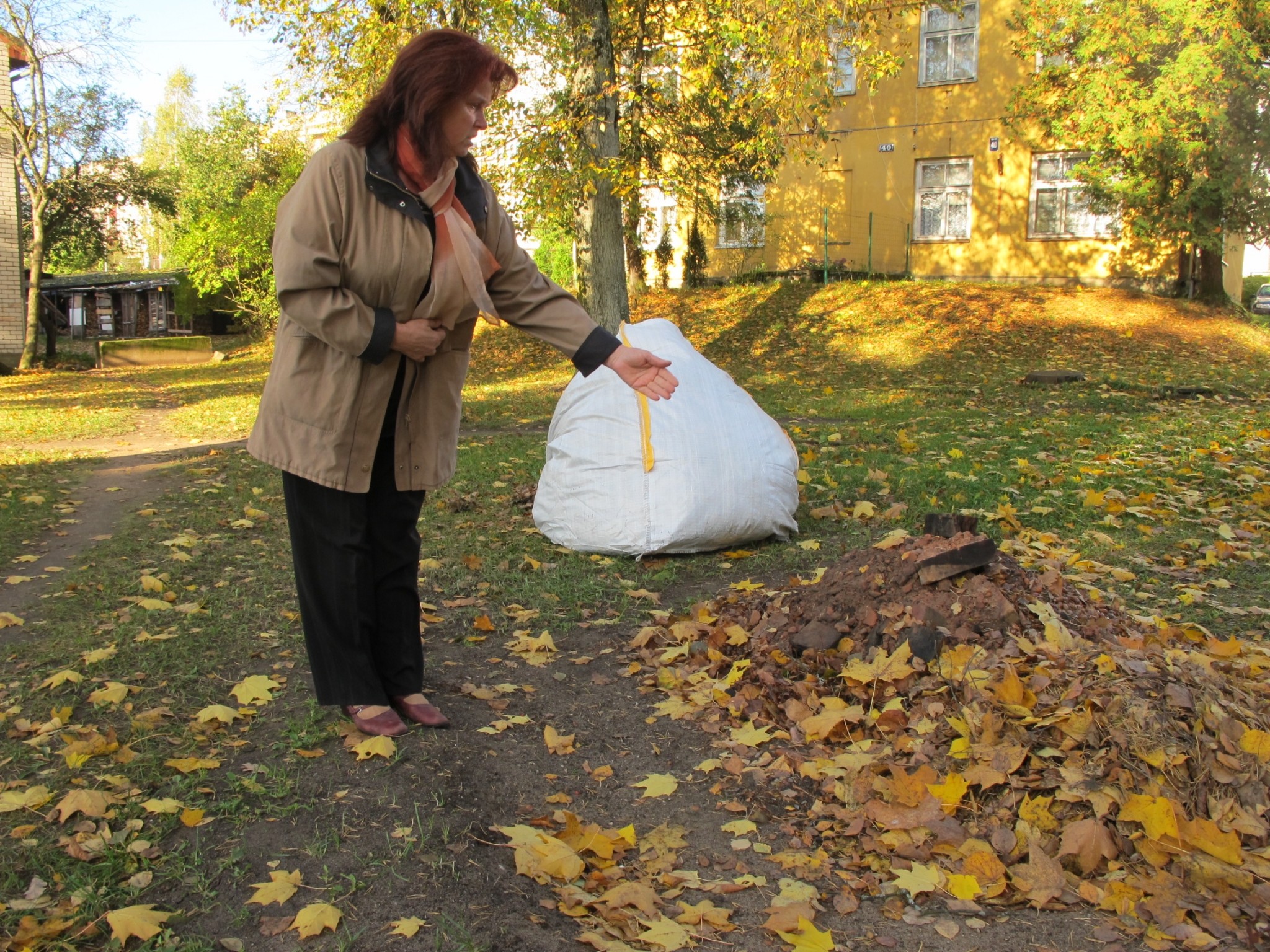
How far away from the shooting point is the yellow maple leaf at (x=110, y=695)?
355 cm

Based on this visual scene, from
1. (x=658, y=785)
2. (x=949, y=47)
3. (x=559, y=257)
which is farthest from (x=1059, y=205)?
(x=658, y=785)

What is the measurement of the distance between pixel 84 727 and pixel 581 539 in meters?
2.74

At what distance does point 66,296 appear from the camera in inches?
1567

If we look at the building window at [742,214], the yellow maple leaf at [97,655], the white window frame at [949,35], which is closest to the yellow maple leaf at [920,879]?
the yellow maple leaf at [97,655]

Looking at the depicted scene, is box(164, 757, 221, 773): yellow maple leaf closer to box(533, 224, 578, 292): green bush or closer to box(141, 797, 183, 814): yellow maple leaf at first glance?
box(141, 797, 183, 814): yellow maple leaf

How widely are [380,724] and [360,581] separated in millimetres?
456

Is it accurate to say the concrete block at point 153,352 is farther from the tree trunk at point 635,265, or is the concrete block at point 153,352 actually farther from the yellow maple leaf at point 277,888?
the yellow maple leaf at point 277,888

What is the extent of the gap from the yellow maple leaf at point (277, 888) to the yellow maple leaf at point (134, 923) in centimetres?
20

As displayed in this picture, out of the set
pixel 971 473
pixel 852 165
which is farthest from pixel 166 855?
pixel 852 165

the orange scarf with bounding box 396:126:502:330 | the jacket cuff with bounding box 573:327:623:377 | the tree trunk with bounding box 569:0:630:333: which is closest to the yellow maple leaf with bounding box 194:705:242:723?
the orange scarf with bounding box 396:126:502:330

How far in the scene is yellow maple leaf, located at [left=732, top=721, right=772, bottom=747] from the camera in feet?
10.9

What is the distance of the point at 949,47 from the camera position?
23734 millimetres

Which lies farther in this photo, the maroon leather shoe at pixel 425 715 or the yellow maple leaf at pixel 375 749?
the maroon leather shoe at pixel 425 715

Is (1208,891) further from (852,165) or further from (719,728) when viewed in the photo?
(852,165)
